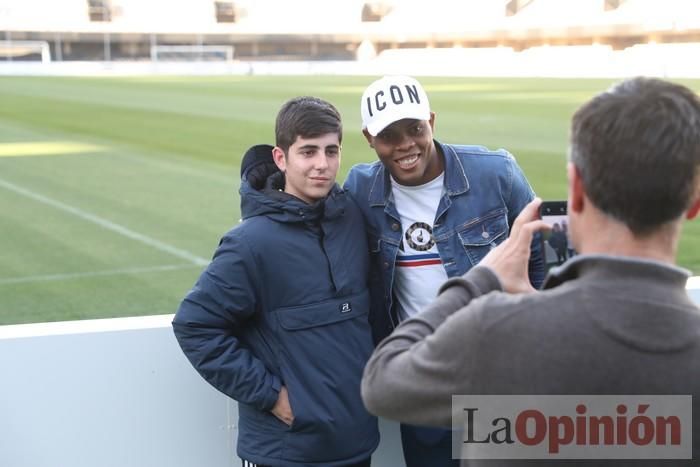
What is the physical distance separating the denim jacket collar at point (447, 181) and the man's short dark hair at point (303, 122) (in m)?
0.18

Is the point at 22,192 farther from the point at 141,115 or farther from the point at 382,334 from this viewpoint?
the point at 382,334

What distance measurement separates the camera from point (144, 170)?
480 inches

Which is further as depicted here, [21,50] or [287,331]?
[21,50]

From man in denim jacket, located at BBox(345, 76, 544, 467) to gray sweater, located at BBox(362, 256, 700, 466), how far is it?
53.4 inches

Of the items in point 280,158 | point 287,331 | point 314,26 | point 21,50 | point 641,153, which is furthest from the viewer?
point 314,26

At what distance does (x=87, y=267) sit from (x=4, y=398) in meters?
5.11

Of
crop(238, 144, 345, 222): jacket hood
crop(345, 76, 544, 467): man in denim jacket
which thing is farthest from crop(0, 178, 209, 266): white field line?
crop(345, 76, 544, 467): man in denim jacket

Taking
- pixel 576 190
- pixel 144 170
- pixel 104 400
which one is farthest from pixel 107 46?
pixel 576 190

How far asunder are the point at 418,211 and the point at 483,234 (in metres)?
0.19

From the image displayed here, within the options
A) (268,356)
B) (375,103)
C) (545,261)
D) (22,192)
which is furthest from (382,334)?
(22,192)

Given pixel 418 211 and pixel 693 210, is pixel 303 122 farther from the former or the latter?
pixel 693 210

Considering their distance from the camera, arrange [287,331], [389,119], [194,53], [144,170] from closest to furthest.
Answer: [287,331] < [389,119] < [144,170] < [194,53]

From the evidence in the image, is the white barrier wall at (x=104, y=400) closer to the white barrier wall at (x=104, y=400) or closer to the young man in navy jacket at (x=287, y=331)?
the white barrier wall at (x=104, y=400)

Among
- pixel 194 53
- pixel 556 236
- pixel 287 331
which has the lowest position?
pixel 194 53
